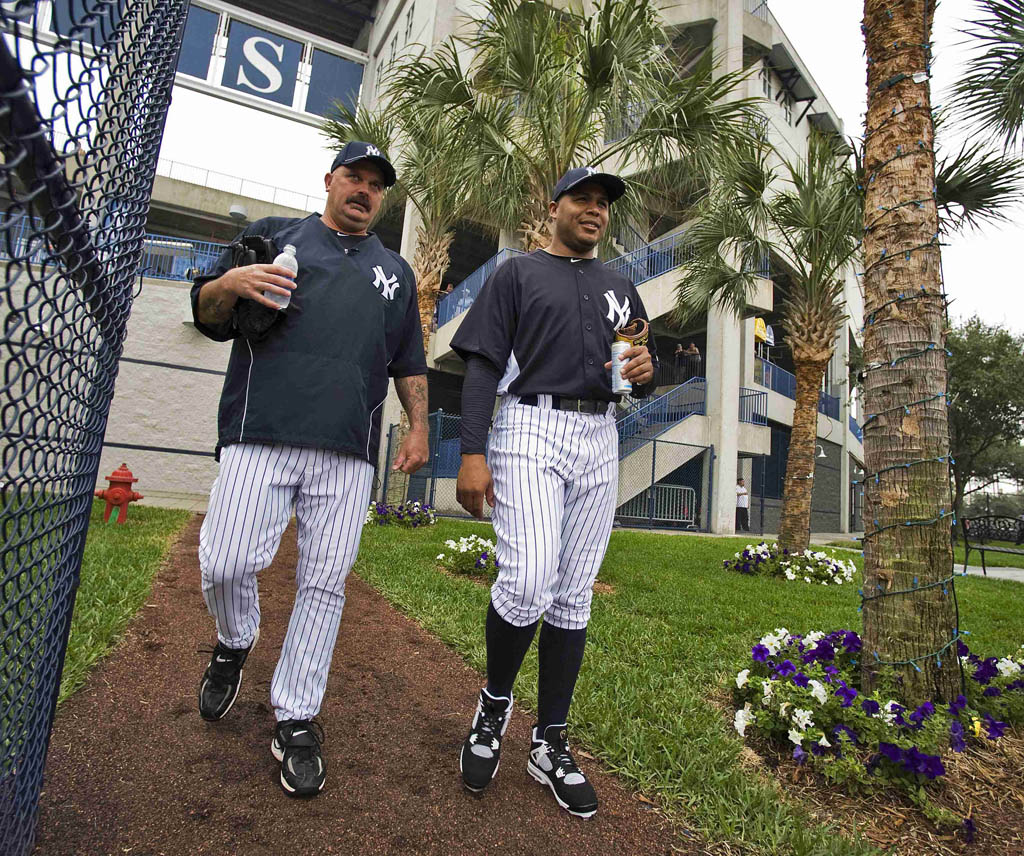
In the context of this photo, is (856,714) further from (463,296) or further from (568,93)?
(463,296)

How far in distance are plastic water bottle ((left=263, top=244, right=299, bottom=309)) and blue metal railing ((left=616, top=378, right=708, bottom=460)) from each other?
45.7 ft

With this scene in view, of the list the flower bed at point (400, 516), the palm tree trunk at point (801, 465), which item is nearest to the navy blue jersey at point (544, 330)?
the palm tree trunk at point (801, 465)

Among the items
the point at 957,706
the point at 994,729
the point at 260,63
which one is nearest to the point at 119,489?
the point at 957,706

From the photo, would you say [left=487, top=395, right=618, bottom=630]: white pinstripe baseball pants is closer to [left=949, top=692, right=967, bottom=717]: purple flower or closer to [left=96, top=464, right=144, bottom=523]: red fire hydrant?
[left=949, top=692, right=967, bottom=717]: purple flower

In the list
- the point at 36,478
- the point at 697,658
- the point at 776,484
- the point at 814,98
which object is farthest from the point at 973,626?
the point at 814,98

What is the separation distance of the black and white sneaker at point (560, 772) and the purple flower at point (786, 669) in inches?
42.6

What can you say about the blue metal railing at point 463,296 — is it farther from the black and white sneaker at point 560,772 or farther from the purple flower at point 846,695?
the black and white sneaker at point 560,772

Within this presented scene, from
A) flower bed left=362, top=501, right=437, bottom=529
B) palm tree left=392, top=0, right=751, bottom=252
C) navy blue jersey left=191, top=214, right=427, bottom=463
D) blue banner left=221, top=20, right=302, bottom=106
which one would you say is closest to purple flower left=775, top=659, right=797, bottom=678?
navy blue jersey left=191, top=214, right=427, bottom=463

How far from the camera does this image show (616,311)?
2492 mm

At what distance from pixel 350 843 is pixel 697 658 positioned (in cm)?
264

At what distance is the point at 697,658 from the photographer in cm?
387

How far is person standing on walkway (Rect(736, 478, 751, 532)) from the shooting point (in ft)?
59.1

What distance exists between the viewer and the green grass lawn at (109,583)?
2.95m

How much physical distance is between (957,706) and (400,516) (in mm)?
8254
